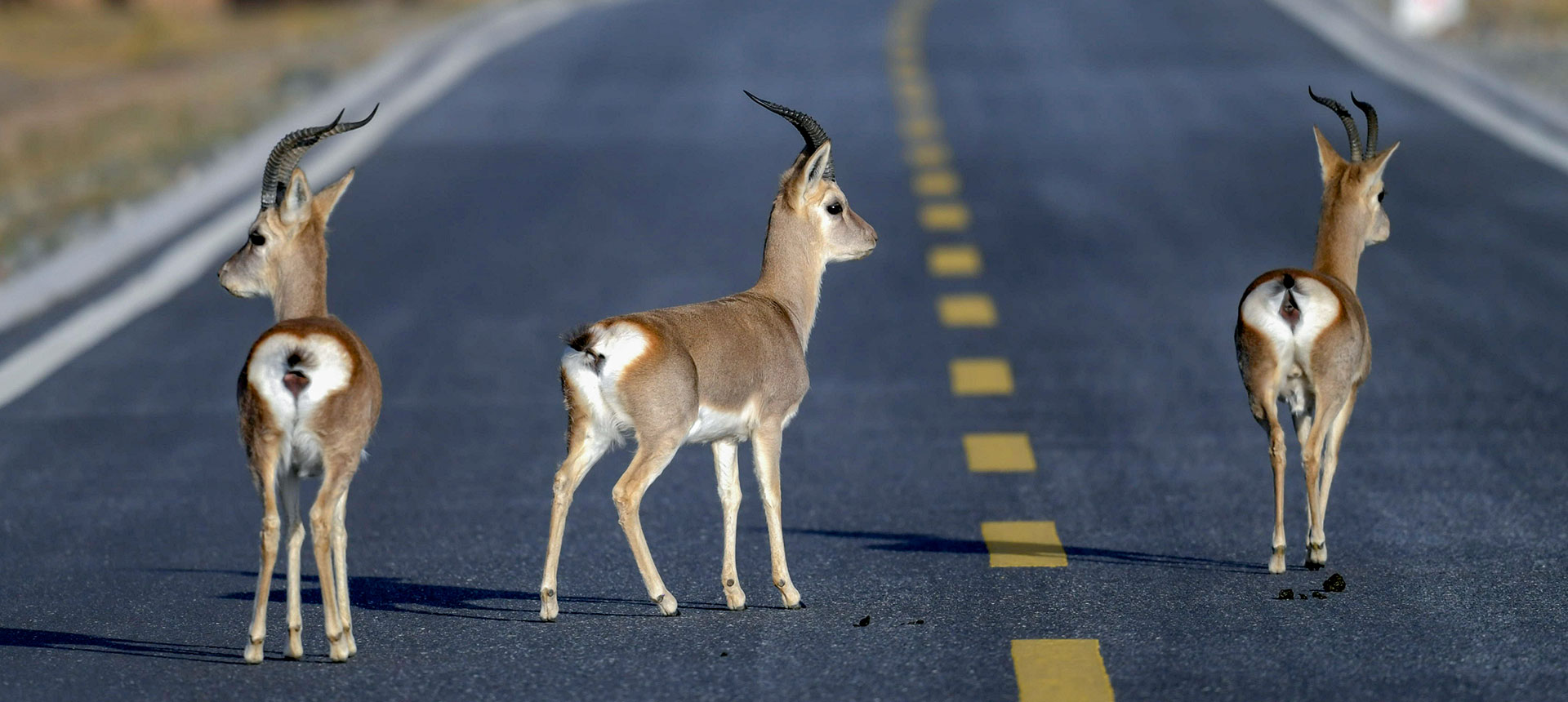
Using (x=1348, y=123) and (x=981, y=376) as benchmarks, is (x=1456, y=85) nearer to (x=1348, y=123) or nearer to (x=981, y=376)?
(x=981, y=376)

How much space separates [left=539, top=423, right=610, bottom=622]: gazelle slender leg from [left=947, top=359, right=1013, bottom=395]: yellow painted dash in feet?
15.6

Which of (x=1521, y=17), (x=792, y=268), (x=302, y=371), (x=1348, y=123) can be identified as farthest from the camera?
(x=1521, y=17)

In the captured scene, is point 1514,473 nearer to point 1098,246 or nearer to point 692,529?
point 692,529

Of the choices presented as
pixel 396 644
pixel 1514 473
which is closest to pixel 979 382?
pixel 1514 473

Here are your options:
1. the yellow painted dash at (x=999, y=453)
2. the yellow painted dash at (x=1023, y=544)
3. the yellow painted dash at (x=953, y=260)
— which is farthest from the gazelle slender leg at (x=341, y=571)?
the yellow painted dash at (x=953, y=260)

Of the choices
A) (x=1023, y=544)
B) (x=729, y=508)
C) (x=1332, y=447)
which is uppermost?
(x=729, y=508)

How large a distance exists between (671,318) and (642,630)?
1.11m

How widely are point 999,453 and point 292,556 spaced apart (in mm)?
4470

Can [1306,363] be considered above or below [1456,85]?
above

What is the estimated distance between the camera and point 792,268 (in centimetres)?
872

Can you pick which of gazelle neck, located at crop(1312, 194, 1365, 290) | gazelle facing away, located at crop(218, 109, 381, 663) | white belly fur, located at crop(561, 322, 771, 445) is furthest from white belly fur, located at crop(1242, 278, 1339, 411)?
gazelle facing away, located at crop(218, 109, 381, 663)

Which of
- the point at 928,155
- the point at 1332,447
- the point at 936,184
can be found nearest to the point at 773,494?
the point at 1332,447

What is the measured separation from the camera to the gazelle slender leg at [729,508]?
25.8 feet

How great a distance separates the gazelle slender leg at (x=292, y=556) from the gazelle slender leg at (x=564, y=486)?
89 cm
